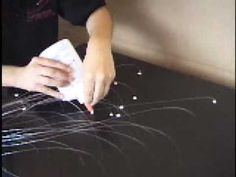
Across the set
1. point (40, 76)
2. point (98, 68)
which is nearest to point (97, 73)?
point (98, 68)

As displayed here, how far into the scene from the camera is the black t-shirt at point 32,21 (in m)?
1.01

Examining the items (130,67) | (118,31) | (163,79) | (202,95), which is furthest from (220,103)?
(118,31)


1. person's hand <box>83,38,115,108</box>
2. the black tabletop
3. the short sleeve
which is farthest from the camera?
the short sleeve

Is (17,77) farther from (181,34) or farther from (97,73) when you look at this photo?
(181,34)

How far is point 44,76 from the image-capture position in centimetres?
86

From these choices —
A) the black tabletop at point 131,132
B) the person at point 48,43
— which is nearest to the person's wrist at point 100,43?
the person at point 48,43

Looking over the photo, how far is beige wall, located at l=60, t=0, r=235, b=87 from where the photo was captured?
34.4 inches

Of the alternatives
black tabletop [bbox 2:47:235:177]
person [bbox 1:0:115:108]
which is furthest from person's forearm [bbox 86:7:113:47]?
black tabletop [bbox 2:47:235:177]

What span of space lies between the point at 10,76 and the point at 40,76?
0.25ft

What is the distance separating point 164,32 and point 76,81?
0.96 ft

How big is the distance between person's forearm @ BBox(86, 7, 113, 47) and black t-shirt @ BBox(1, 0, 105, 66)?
1 cm

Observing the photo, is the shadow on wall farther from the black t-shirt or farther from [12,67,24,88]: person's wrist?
[12,67,24,88]: person's wrist

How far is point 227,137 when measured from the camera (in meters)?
0.77

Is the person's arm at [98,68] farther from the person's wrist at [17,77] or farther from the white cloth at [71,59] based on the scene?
the person's wrist at [17,77]
